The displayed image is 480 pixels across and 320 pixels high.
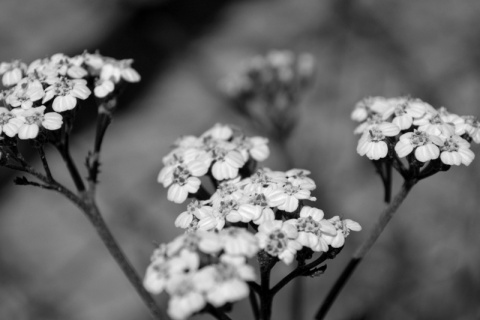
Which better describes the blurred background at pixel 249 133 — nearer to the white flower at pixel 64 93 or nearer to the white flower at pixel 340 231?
the white flower at pixel 340 231

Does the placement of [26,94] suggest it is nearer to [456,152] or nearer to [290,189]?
[290,189]

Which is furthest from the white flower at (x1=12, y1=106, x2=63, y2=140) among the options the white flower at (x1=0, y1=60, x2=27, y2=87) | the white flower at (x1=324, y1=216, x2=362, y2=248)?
the white flower at (x1=324, y1=216, x2=362, y2=248)

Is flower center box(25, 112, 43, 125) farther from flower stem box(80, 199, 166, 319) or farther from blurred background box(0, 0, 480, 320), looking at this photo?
blurred background box(0, 0, 480, 320)

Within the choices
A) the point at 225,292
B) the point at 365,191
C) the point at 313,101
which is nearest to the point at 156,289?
the point at 225,292

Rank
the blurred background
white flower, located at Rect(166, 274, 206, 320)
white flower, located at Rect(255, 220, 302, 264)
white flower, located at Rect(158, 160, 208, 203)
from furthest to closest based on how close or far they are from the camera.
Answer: the blurred background, white flower, located at Rect(158, 160, 208, 203), white flower, located at Rect(255, 220, 302, 264), white flower, located at Rect(166, 274, 206, 320)

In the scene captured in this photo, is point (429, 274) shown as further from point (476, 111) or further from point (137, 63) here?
point (137, 63)

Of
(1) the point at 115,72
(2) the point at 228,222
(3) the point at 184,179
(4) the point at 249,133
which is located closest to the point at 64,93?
(1) the point at 115,72

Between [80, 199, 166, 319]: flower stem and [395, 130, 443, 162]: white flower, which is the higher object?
[80, 199, 166, 319]: flower stem
